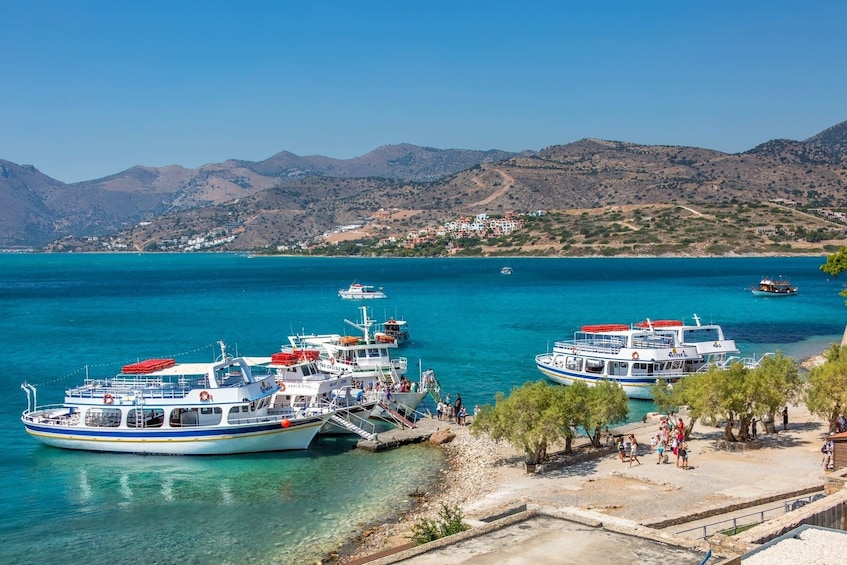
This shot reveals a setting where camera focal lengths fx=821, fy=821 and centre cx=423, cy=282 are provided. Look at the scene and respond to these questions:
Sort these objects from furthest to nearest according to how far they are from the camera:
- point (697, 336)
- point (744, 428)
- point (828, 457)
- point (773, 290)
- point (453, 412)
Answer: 1. point (773, 290)
2. point (697, 336)
3. point (453, 412)
4. point (744, 428)
5. point (828, 457)

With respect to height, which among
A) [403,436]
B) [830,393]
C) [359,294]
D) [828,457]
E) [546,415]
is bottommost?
[403,436]

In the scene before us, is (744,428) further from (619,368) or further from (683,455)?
(619,368)

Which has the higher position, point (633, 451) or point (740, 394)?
point (740, 394)

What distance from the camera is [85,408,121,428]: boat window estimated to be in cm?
3288

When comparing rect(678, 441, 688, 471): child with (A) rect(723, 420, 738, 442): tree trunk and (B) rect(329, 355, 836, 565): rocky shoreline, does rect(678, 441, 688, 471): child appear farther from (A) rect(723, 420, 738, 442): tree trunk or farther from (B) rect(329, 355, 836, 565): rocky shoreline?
(A) rect(723, 420, 738, 442): tree trunk

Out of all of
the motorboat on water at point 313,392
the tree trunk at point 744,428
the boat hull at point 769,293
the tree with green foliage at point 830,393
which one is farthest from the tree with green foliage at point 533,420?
the boat hull at point 769,293

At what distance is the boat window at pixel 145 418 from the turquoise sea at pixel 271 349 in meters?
1.33

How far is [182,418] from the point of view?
32.4 metres

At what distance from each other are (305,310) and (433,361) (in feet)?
137

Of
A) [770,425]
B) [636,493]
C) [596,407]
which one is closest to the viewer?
[636,493]

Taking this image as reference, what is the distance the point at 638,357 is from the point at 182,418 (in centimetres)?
2317

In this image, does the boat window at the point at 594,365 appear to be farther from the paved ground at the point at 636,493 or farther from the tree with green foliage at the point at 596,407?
the tree with green foliage at the point at 596,407

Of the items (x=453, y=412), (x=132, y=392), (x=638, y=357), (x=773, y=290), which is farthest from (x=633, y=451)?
(x=773, y=290)

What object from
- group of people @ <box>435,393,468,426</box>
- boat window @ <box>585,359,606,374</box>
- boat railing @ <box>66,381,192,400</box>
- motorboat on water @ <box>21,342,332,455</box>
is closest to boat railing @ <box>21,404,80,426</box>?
motorboat on water @ <box>21,342,332,455</box>
